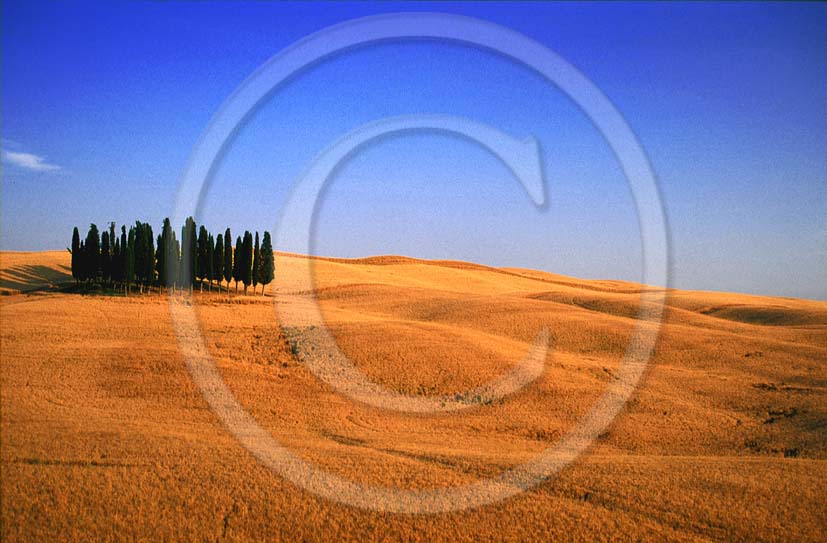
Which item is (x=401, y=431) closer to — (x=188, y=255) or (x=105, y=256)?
(x=188, y=255)

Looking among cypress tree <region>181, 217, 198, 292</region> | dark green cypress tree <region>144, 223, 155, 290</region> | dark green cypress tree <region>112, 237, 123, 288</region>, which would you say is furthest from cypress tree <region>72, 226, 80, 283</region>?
cypress tree <region>181, 217, 198, 292</region>

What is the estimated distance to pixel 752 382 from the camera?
32.6m

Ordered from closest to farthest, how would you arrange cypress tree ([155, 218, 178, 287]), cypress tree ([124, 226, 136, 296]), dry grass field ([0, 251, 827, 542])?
dry grass field ([0, 251, 827, 542]), cypress tree ([124, 226, 136, 296]), cypress tree ([155, 218, 178, 287])

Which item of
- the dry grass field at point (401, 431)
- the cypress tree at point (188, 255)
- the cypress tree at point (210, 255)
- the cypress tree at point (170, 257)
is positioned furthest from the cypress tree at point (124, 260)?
the dry grass field at point (401, 431)

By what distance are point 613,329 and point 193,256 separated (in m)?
47.5

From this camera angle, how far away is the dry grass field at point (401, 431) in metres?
13.9

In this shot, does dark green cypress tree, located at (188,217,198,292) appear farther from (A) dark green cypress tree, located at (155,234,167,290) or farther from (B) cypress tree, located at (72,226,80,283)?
(B) cypress tree, located at (72,226,80,283)

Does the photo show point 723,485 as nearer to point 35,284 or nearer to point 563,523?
point 563,523

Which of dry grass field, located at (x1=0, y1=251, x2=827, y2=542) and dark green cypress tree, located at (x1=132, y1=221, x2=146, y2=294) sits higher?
dark green cypress tree, located at (x1=132, y1=221, x2=146, y2=294)

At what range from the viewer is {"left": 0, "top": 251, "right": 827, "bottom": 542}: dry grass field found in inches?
548

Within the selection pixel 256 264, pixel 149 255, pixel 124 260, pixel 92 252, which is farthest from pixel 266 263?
pixel 92 252

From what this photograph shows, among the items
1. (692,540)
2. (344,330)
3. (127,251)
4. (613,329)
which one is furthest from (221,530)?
(127,251)

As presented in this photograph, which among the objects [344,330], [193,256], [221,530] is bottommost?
[221,530]

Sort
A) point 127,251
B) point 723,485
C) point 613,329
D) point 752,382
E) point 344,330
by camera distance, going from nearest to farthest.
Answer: point 723,485, point 752,382, point 344,330, point 613,329, point 127,251
